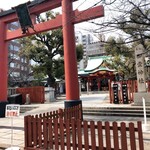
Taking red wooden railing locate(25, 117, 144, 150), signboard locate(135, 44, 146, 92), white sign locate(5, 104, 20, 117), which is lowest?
red wooden railing locate(25, 117, 144, 150)

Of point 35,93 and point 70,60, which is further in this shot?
point 35,93

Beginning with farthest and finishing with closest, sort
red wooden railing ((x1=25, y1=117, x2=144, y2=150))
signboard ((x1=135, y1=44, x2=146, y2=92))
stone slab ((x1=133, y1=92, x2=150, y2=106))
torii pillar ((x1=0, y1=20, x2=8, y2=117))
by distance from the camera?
1. torii pillar ((x1=0, y1=20, x2=8, y2=117))
2. signboard ((x1=135, y1=44, x2=146, y2=92))
3. stone slab ((x1=133, y1=92, x2=150, y2=106))
4. red wooden railing ((x1=25, y1=117, x2=144, y2=150))

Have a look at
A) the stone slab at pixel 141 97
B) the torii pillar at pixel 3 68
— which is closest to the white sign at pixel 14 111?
the torii pillar at pixel 3 68

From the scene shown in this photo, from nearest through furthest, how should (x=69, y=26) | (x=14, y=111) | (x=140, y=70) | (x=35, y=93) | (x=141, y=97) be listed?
(x=14, y=111)
(x=69, y=26)
(x=141, y=97)
(x=140, y=70)
(x=35, y=93)

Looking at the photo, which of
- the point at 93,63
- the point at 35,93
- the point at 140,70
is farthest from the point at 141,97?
the point at 93,63

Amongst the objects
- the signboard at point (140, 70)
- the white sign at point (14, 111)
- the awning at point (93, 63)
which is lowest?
the white sign at point (14, 111)

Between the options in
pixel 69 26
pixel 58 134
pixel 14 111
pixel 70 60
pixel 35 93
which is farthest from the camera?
pixel 35 93

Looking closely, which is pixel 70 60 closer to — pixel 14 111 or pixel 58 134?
pixel 14 111

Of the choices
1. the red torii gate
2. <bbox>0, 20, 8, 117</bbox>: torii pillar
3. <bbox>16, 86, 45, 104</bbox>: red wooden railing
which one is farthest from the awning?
the red torii gate

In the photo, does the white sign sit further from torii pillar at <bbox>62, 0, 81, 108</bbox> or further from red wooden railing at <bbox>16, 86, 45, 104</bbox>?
red wooden railing at <bbox>16, 86, 45, 104</bbox>

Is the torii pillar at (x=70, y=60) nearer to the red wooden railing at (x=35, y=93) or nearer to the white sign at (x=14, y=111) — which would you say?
the white sign at (x=14, y=111)

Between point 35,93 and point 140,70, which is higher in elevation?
point 140,70

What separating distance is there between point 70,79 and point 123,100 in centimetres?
691

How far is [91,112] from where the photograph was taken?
13.9m
